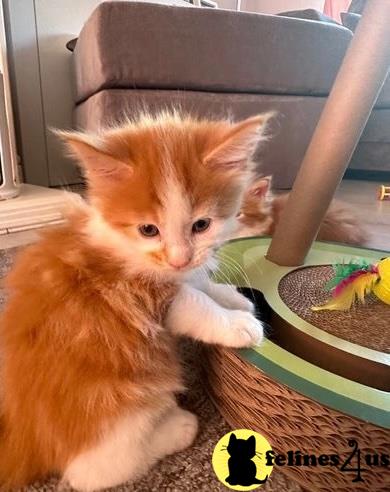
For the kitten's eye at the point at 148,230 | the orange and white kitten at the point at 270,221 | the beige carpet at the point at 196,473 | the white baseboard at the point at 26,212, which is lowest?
the white baseboard at the point at 26,212

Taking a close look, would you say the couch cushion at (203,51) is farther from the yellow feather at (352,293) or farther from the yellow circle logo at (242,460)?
the yellow circle logo at (242,460)

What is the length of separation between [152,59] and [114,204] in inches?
51.8

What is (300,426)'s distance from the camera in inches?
22.5

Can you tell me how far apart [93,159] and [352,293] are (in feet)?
1.74

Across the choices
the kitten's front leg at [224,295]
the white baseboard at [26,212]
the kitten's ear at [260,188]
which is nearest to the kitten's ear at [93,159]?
the kitten's front leg at [224,295]

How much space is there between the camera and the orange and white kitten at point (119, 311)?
0.58m

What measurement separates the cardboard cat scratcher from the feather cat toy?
0.02 m

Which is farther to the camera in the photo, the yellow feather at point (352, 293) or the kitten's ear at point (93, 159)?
the yellow feather at point (352, 293)

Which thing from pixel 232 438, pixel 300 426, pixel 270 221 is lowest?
pixel 270 221

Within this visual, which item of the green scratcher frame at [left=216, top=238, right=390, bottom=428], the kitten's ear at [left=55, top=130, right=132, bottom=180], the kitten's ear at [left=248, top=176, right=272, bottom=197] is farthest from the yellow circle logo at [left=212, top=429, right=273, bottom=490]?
the kitten's ear at [left=248, top=176, right=272, bottom=197]

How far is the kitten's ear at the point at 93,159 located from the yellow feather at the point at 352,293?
1.42ft

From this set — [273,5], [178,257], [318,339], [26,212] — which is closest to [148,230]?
[178,257]

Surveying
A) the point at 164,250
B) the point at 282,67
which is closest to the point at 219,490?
the point at 164,250

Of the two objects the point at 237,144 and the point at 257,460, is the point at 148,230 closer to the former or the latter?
the point at 237,144
